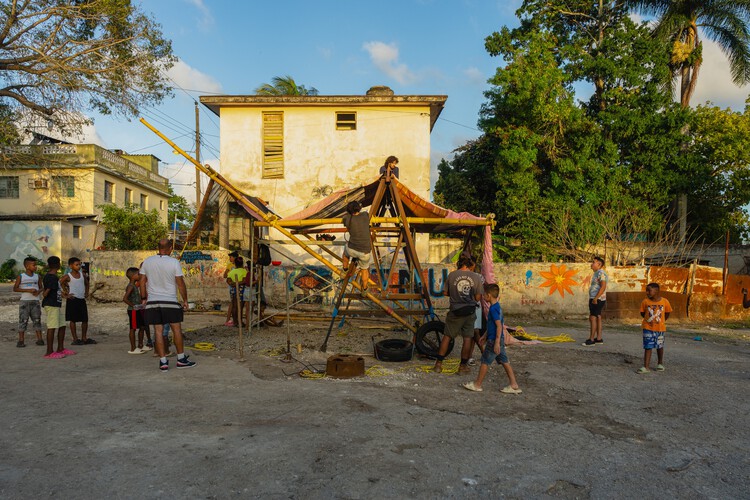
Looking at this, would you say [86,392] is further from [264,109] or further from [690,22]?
[690,22]

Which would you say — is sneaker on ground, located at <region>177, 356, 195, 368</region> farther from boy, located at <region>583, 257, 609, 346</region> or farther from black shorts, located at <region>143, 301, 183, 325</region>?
boy, located at <region>583, 257, 609, 346</region>

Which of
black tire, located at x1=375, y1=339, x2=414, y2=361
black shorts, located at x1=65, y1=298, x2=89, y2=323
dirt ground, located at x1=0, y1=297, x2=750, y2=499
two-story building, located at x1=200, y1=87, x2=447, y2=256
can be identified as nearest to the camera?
dirt ground, located at x1=0, y1=297, x2=750, y2=499

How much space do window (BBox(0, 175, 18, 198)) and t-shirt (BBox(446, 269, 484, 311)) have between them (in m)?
33.7

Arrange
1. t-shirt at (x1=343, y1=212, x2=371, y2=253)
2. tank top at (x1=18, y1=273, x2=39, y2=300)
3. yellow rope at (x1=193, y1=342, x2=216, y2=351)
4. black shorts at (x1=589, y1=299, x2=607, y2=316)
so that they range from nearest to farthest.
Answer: t-shirt at (x1=343, y1=212, x2=371, y2=253) < tank top at (x1=18, y1=273, x2=39, y2=300) < yellow rope at (x1=193, y1=342, x2=216, y2=351) < black shorts at (x1=589, y1=299, x2=607, y2=316)

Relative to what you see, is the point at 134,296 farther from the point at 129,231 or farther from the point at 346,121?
the point at 129,231

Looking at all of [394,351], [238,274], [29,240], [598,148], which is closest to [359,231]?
[394,351]

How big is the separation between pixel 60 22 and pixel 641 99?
21.1 m

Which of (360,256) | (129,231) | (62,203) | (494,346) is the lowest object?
(494,346)

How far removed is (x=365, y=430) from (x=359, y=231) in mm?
4224

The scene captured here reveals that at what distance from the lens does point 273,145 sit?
1878cm

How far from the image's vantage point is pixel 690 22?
73.7 ft

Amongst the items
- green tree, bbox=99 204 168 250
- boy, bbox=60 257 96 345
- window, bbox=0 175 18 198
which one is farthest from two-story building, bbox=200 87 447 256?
window, bbox=0 175 18 198

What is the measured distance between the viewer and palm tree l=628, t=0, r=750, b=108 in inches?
876

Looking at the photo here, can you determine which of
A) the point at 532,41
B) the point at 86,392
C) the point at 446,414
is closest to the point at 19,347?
the point at 86,392
